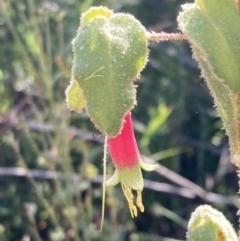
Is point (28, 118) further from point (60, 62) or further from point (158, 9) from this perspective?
point (158, 9)

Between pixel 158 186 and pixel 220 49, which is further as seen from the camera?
pixel 158 186

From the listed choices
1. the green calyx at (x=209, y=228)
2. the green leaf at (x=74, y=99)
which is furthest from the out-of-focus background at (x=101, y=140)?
the green leaf at (x=74, y=99)

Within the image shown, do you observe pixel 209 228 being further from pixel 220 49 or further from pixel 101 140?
pixel 101 140

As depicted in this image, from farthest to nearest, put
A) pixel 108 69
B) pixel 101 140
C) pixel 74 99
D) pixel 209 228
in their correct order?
1. pixel 101 140
2. pixel 209 228
3. pixel 74 99
4. pixel 108 69

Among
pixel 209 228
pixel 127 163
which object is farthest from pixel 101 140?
pixel 127 163

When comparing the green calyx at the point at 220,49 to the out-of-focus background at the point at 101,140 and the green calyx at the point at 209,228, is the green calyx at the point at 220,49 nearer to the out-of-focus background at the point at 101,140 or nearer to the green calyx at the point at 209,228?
the green calyx at the point at 209,228
